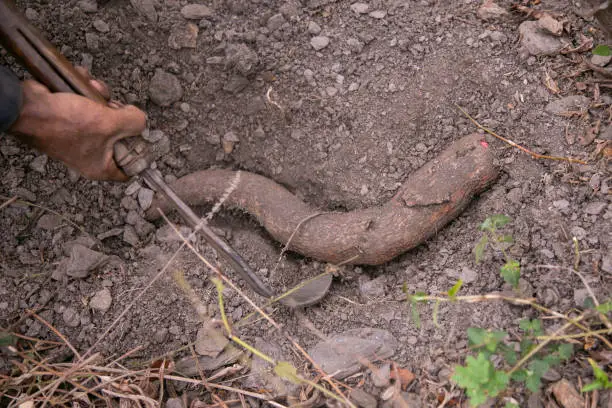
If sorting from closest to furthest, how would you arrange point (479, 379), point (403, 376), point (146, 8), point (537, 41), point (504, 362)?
point (479, 379), point (504, 362), point (403, 376), point (537, 41), point (146, 8)

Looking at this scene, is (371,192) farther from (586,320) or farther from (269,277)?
(586,320)

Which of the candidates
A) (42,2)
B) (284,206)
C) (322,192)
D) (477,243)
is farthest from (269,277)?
(42,2)

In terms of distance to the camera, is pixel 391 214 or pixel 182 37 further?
pixel 182 37

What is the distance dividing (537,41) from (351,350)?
55.7 inches

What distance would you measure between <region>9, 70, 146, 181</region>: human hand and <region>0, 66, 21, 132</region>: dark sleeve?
1.6 inches

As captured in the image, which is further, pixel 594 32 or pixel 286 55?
pixel 286 55

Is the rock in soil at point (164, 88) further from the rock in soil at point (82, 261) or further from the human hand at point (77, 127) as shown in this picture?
the rock in soil at point (82, 261)

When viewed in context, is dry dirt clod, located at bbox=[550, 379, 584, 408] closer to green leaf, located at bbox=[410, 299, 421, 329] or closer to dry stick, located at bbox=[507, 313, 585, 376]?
dry stick, located at bbox=[507, 313, 585, 376]

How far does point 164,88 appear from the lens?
7.61 ft

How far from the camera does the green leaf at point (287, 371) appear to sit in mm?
1824

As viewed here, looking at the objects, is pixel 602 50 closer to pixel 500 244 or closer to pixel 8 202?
pixel 500 244

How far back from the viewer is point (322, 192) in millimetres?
2352

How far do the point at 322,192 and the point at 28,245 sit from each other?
1.21 metres

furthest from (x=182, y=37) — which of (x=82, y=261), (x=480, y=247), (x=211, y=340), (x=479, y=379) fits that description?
(x=479, y=379)
